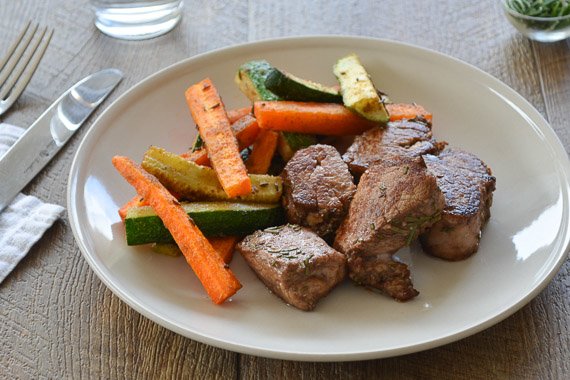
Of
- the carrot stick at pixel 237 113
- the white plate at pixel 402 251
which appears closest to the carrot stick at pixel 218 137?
the carrot stick at pixel 237 113

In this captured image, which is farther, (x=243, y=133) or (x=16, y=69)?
(x=16, y=69)

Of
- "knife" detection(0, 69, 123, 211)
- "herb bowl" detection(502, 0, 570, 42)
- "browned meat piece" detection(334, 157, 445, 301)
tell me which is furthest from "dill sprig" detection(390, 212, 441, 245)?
"herb bowl" detection(502, 0, 570, 42)

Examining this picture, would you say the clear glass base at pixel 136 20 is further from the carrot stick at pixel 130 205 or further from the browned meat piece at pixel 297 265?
the browned meat piece at pixel 297 265

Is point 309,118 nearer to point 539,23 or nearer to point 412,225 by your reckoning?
point 412,225

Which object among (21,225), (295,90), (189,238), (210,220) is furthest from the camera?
(295,90)

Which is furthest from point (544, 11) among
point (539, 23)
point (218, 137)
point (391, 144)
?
point (218, 137)

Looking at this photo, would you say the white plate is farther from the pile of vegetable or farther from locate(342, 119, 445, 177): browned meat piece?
locate(342, 119, 445, 177): browned meat piece

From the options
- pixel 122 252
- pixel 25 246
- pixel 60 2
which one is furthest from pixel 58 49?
pixel 122 252
